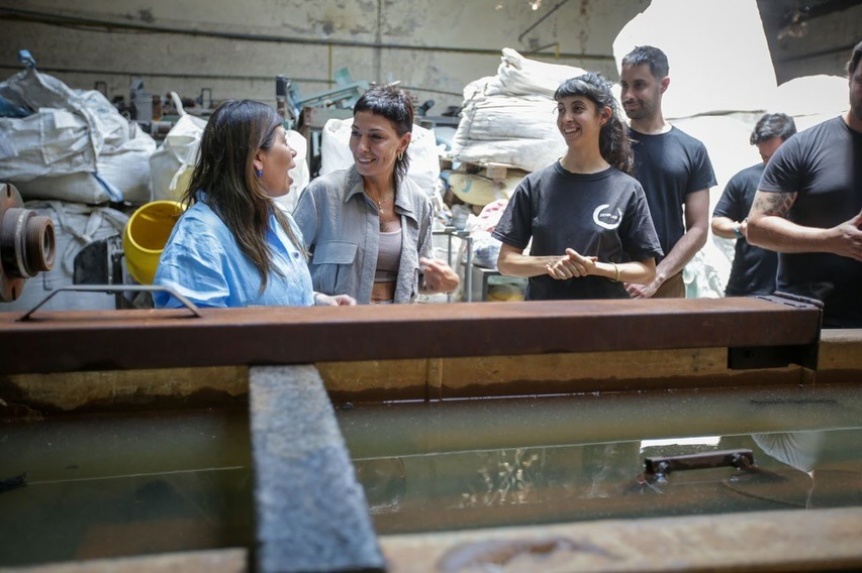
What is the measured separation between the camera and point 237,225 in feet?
5.66

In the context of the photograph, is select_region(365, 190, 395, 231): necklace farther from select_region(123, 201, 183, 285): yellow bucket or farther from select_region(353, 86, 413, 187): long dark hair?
select_region(123, 201, 183, 285): yellow bucket

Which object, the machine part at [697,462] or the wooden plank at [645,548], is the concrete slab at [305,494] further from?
the machine part at [697,462]

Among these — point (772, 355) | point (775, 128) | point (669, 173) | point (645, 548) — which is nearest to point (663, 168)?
point (669, 173)

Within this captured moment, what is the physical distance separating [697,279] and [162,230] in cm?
326

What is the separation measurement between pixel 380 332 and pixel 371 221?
3.63 feet

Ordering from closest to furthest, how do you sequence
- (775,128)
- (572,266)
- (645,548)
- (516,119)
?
(645,548)
(572,266)
(775,128)
(516,119)

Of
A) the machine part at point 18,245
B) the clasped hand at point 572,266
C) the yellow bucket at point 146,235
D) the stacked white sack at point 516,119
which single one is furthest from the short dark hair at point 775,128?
the machine part at point 18,245

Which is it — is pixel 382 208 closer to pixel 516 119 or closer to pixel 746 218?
pixel 746 218

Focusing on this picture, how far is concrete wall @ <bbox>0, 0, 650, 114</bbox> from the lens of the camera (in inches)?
347

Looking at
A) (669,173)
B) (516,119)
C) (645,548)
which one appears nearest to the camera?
(645,548)

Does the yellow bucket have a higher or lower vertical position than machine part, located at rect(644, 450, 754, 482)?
higher

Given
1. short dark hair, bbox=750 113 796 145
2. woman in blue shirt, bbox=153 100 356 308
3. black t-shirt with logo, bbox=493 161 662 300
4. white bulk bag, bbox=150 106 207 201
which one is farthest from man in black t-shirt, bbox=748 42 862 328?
white bulk bag, bbox=150 106 207 201

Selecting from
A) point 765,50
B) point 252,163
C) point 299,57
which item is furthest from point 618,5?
point 252,163

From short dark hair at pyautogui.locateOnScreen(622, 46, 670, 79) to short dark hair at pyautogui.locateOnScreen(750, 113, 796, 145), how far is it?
0.98 m
